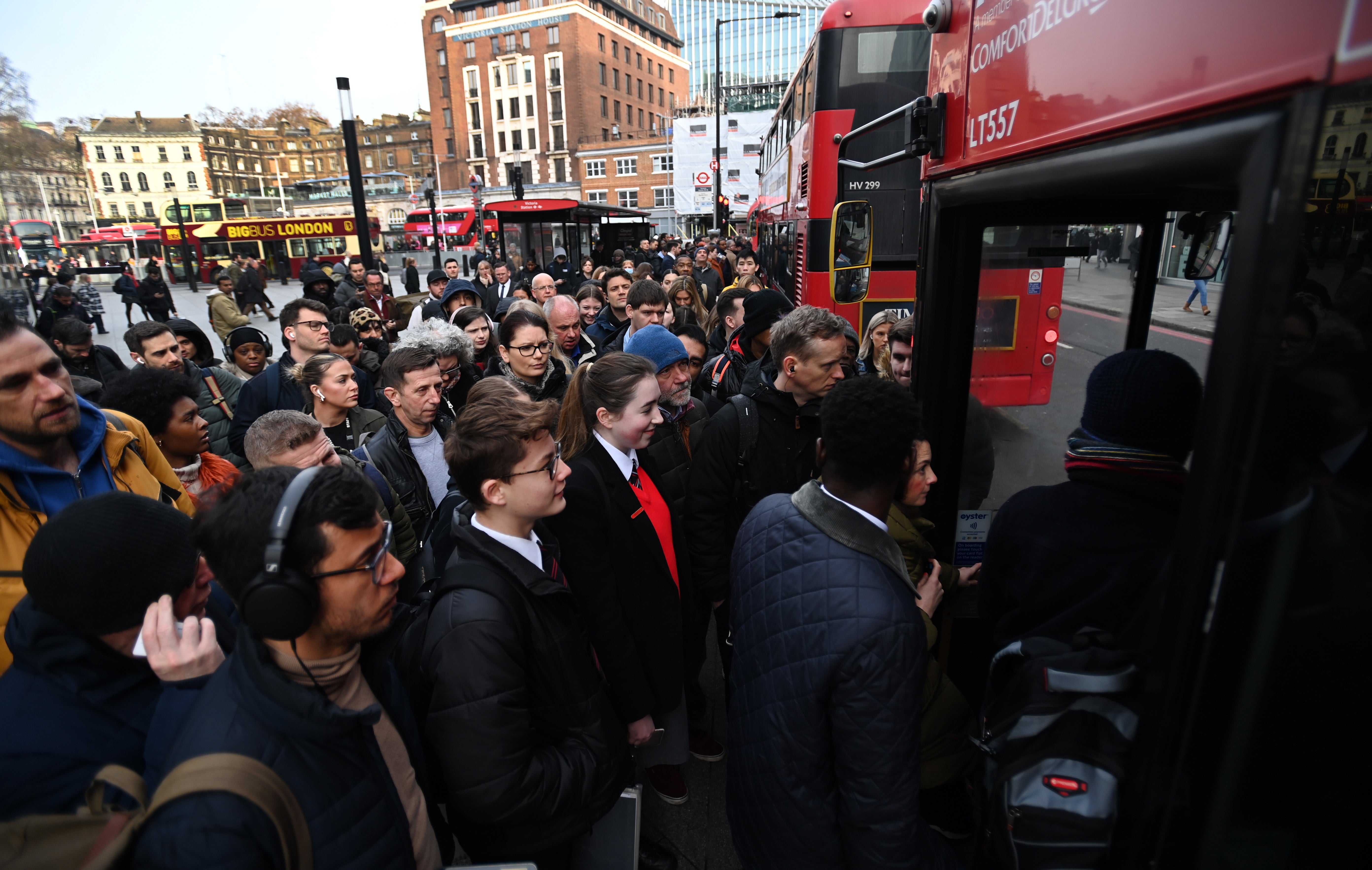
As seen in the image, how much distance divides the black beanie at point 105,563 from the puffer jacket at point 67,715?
0.05 m

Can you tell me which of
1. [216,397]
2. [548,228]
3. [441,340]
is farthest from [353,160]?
[548,228]

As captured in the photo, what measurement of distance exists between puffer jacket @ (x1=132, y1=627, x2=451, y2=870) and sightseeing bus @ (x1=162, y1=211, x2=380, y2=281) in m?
36.3

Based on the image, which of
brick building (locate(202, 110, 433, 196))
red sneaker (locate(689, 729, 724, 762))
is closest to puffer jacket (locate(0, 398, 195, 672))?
red sneaker (locate(689, 729, 724, 762))

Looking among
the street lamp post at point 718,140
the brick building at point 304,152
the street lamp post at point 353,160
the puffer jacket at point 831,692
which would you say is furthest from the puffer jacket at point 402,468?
the brick building at point 304,152

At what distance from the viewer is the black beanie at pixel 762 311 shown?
164 inches

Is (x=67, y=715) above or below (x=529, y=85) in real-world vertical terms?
below

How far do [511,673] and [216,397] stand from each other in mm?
3988

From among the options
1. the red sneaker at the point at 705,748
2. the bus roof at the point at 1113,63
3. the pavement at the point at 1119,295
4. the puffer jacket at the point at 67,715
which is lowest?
the red sneaker at the point at 705,748

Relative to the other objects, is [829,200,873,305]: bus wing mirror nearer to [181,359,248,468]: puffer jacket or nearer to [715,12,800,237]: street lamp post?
[181,359,248,468]: puffer jacket

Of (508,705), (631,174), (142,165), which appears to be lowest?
(508,705)

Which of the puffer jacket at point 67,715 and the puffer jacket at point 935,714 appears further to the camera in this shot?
the puffer jacket at point 935,714

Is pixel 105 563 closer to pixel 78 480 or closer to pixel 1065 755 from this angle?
pixel 78 480

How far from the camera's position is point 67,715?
141 centimetres

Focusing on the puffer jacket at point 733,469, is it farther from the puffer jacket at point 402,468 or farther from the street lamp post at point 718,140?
the street lamp post at point 718,140
